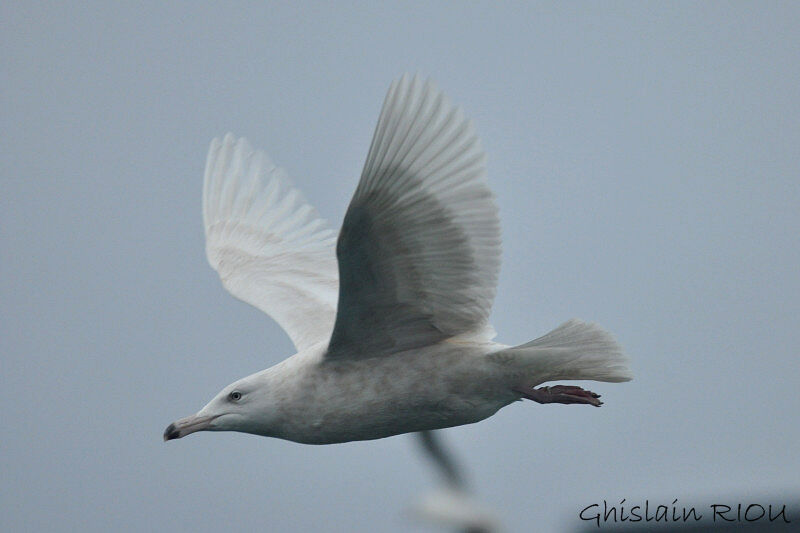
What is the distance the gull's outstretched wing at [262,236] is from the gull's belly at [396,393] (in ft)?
6.18

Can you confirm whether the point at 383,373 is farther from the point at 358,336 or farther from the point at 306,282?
the point at 306,282

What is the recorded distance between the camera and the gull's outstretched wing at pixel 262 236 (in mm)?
10523

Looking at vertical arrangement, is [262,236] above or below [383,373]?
above

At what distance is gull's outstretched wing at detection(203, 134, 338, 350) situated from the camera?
10523mm

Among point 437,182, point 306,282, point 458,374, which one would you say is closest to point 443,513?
point 458,374

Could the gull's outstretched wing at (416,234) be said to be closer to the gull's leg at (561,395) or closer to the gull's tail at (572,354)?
the gull's tail at (572,354)

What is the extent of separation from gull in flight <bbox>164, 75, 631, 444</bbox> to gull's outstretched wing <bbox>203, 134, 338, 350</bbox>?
5.97 ft

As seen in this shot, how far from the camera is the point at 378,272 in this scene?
7852mm

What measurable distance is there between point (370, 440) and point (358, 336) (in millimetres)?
811

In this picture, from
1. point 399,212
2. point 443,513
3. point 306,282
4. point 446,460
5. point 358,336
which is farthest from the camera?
point 306,282

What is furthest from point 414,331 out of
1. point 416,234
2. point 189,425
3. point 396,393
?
point 189,425

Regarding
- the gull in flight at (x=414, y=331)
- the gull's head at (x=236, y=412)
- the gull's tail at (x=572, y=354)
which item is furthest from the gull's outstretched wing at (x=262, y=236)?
the gull's tail at (x=572, y=354)

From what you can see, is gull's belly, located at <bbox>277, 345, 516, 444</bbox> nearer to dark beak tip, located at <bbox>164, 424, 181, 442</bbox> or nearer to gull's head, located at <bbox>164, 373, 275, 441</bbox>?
gull's head, located at <bbox>164, 373, 275, 441</bbox>

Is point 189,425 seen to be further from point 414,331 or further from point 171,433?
point 414,331
